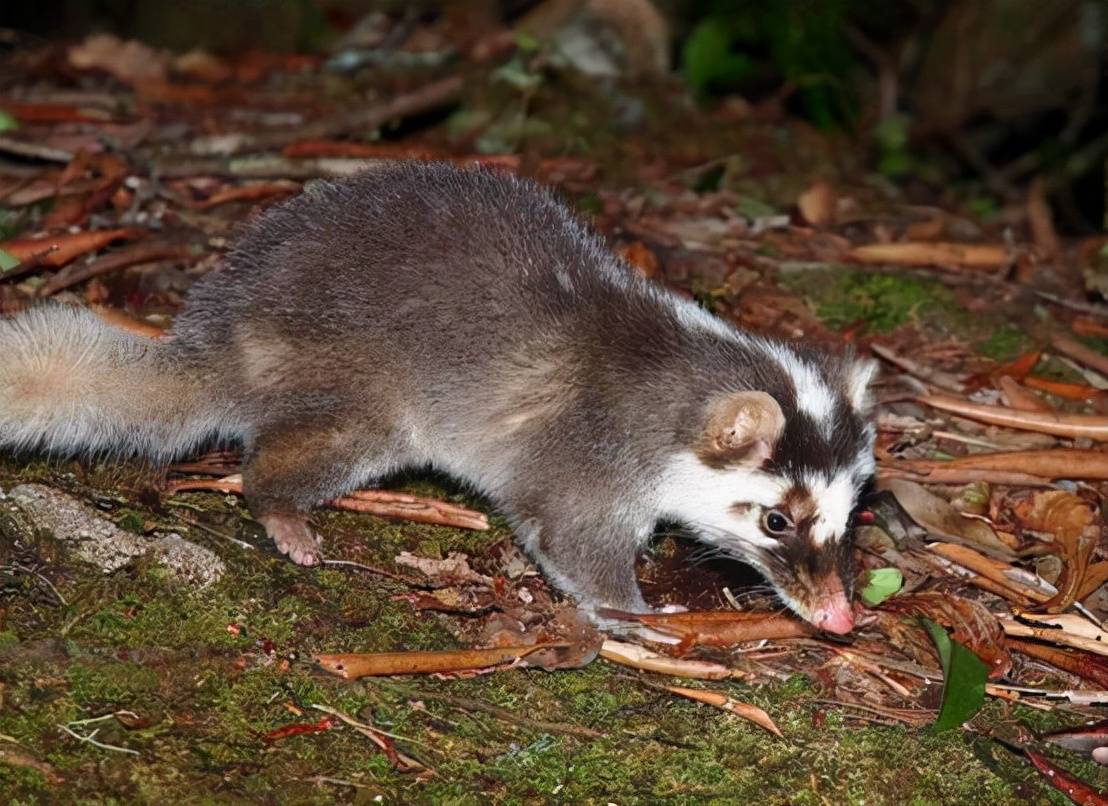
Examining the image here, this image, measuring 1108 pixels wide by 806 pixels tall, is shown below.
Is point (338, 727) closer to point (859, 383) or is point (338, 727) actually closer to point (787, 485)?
point (787, 485)

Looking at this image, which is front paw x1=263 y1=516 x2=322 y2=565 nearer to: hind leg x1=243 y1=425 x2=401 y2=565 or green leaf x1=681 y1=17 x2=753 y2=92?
hind leg x1=243 y1=425 x2=401 y2=565

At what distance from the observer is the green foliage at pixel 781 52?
35.2 ft

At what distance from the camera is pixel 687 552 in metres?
5.91

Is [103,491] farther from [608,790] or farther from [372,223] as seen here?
[608,790]

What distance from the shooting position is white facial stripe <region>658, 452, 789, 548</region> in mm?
5289

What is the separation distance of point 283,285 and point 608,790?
2.44 m

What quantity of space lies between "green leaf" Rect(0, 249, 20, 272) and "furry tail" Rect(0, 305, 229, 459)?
1259mm

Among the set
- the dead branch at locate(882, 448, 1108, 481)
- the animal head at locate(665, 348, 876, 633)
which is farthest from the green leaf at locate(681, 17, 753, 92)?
the animal head at locate(665, 348, 876, 633)

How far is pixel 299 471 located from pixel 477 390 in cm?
78

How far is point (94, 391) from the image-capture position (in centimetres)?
529

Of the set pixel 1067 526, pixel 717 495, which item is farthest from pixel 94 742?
pixel 1067 526

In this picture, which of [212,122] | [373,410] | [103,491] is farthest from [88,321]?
[212,122]

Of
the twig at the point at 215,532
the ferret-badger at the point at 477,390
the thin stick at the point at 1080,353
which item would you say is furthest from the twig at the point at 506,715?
the thin stick at the point at 1080,353

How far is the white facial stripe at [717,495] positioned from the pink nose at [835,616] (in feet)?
1.07
